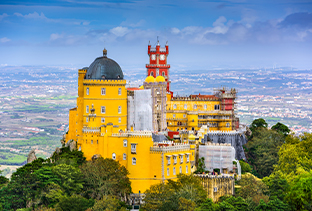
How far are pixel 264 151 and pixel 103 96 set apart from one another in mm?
40181

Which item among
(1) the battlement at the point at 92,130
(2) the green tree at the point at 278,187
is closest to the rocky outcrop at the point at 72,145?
(1) the battlement at the point at 92,130

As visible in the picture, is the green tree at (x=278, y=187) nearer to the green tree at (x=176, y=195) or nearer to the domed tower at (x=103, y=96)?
the green tree at (x=176, y=195)

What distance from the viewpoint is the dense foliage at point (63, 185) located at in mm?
80250

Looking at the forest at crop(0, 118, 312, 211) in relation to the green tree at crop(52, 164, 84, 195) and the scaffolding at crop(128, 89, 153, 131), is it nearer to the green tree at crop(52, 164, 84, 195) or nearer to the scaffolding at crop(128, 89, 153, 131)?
the green tree at crop(52, 164, 84, 195)

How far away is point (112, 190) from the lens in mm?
82812

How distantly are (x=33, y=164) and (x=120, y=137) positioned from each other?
14.8 m

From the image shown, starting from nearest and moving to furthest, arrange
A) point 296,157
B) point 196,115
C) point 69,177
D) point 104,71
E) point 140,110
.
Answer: point 69,177 → point 296,157 → point 104,71 → point 140,110 → point 196,115

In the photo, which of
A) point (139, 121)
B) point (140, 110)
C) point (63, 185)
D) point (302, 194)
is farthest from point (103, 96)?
point (302, 194)

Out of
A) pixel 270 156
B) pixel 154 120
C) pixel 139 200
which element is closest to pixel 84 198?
pixel 139 200

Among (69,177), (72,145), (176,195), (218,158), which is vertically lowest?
(176,195)

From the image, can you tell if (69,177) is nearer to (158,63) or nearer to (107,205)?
(107,205)

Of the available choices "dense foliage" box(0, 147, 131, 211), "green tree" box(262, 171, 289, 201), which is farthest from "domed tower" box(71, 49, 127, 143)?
"green tree" box(262, 171, 289, 201)

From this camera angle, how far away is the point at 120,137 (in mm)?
88750

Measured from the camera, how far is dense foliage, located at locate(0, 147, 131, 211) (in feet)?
263
